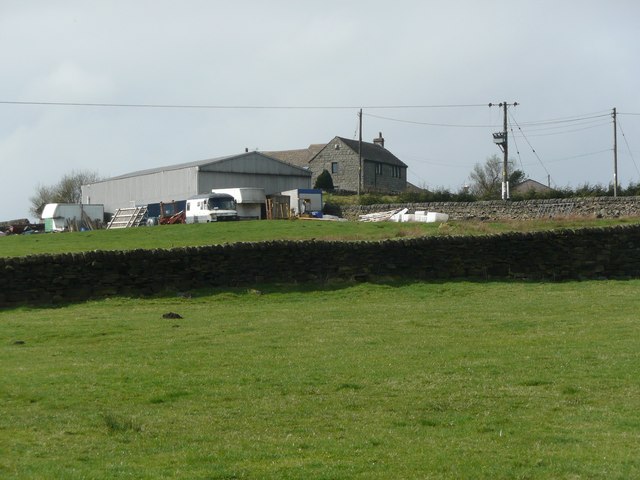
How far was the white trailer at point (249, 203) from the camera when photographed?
2464 inches

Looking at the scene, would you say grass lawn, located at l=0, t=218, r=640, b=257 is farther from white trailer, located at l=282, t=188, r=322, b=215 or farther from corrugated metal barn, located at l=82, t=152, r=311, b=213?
corrugated metal barn, located at l=82, t=152, r=311, b=213

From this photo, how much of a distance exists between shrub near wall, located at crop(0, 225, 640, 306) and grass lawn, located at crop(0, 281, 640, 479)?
11.4 ft

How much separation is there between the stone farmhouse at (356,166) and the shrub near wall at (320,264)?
6953cm

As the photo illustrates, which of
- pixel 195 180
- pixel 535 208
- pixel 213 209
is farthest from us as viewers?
pixel 195 180

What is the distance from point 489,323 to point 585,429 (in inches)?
402

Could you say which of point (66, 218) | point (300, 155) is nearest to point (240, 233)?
point (66, 218)

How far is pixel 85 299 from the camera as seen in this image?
89.8ft

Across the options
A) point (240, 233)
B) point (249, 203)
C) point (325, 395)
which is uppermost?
point (249, 203)

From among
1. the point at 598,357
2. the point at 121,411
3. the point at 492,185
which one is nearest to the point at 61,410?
the point at 121,411

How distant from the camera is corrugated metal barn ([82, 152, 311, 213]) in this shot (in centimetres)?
7538

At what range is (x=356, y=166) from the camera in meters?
105

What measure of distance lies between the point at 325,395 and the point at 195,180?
204ft

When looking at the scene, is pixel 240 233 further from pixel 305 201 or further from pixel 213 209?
pixel 305 201

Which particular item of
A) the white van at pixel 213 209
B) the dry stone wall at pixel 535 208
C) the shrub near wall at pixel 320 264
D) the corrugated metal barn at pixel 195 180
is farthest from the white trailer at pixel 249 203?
the shrub near wall at pixel 320 264
